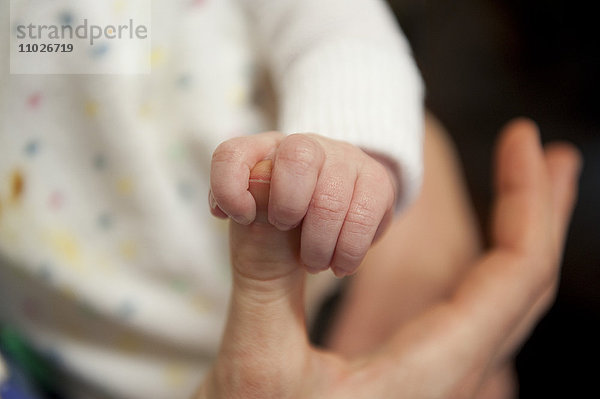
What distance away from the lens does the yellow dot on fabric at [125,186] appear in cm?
44

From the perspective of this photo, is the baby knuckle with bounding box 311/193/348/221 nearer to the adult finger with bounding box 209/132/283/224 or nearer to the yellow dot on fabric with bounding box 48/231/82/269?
the adult finger with bounding box 209/132/283/224

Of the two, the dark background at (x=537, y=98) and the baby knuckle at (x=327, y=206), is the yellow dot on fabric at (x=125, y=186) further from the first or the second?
the dark background at (x=537, y=98)

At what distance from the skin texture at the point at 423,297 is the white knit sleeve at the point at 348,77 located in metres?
0.11

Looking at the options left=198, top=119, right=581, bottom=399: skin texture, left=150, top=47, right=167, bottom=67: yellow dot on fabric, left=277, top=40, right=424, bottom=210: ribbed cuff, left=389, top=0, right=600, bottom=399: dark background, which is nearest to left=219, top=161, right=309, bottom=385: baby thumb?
left=198, top=119, right=581, bottom=399: skin texture

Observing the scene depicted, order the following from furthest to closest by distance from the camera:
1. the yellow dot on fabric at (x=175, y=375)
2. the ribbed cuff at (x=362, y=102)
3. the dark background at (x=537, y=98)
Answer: the dark background at (x=537, y=98), the yellow dot on fabric at (x=175, y=375), the ribbed cuff at (x=362, y=102)

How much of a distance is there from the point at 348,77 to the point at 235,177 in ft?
0.53

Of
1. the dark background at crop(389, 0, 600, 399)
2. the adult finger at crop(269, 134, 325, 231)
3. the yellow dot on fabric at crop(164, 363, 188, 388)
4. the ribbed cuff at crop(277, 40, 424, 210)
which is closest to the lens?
the adult finger at crop(269, 134, 325, 231)

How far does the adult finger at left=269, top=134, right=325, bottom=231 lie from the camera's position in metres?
0.25

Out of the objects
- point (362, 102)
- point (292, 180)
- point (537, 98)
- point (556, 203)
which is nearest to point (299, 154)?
point (292, 180)

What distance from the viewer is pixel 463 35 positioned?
30.5 inches

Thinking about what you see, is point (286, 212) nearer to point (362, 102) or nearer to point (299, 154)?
point (299, 154)

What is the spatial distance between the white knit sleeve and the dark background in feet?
1.18

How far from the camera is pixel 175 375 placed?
1.54 feet

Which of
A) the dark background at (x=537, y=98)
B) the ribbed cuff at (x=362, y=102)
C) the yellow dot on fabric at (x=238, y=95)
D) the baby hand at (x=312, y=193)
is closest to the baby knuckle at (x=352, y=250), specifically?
the baby hand at (x=312, y=193)
